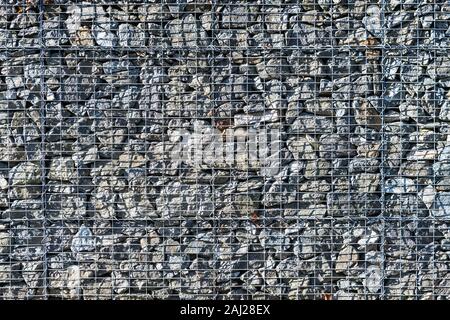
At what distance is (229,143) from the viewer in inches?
126

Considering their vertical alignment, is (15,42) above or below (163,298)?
above

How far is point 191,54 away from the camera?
3.20 m

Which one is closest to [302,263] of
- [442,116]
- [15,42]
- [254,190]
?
[254,190]

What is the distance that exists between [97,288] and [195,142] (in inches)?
35.1

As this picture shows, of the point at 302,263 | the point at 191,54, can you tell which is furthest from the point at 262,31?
the point at 302,263

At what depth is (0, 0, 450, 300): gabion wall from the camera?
10.5 ft

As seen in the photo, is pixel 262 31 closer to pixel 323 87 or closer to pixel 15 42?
pixel 323 87

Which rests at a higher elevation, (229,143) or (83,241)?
(229,143)

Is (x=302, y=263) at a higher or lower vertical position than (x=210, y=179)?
lower

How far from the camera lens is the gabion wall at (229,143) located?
3.20 m

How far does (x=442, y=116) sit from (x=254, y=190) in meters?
1.02

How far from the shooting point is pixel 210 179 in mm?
3203

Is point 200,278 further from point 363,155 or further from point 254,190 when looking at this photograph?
point 363,155
